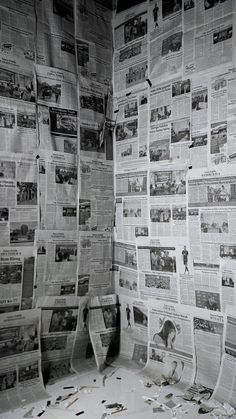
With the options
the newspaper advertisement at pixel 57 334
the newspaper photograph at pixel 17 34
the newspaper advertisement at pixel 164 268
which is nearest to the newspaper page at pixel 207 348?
the newspaper advertisement at pixel 164 268

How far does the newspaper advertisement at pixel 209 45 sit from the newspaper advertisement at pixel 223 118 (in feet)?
0.21

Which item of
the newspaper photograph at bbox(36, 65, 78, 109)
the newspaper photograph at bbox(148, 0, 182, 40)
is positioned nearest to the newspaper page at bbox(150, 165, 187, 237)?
the newspaper photograph at bbox(36, 65, 78, 109)

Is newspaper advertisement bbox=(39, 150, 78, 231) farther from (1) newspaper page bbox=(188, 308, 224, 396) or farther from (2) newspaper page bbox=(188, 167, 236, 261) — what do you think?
(1) newspaper page bbox=(188, 308, 224, 396)

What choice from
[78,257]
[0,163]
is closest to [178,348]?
[78,257]

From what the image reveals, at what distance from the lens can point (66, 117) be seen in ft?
5.61

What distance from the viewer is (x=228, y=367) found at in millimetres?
1443

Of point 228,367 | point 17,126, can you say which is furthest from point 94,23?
point 228,367

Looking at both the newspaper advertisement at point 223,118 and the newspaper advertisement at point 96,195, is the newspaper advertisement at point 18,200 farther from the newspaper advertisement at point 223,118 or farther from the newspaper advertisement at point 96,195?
the newspaper advertisement at point 223,118

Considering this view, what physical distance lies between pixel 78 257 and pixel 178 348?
1.81 ft

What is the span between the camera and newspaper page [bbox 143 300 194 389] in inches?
62.5

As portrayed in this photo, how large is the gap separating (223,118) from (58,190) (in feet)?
2.32

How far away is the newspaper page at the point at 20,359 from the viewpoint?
1498 mm

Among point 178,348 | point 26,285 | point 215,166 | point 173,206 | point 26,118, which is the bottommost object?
point 178,348

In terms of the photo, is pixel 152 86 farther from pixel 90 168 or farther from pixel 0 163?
pixel 0 163
